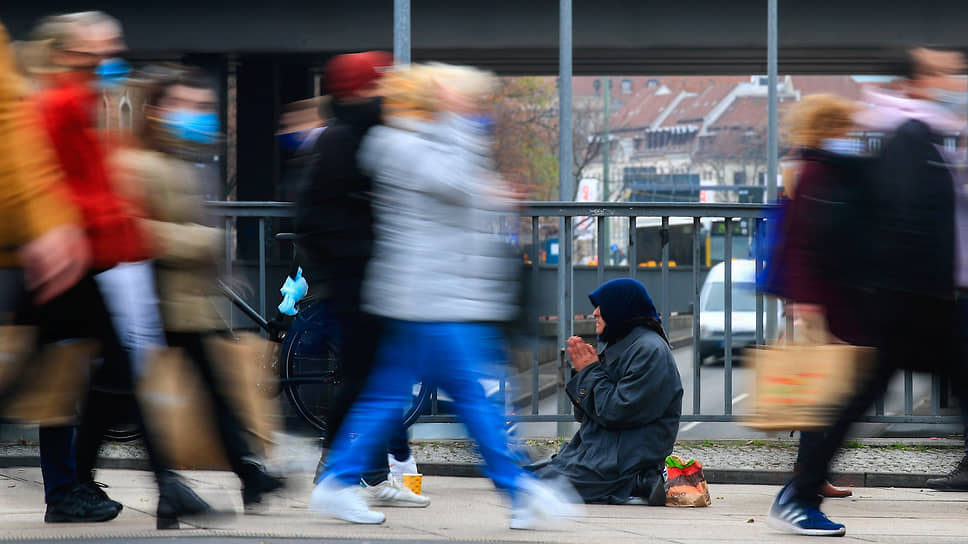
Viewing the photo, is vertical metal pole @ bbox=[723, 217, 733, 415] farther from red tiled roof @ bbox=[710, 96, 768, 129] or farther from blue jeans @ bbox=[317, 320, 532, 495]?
red tiled roof @ bbox=[710, 96, 768, 129]

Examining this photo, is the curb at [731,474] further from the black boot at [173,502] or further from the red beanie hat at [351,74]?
the red beanie hat at [351,74]

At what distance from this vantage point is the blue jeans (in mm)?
4617

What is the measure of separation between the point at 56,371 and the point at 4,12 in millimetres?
14575

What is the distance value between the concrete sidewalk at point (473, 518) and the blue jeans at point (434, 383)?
243 mm


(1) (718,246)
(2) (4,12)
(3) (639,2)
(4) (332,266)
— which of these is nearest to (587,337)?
(1) (718,246)

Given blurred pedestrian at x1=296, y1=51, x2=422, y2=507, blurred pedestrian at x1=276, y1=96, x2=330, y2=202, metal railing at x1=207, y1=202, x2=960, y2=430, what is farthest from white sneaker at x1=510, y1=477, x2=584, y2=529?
metal railing at x1=207, y1=202, x2=960, y2=430

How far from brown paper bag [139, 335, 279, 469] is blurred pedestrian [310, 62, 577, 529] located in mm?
509

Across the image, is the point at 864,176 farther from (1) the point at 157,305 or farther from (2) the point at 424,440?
(2) the point at 424,440

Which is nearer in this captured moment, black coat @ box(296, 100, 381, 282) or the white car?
black coat @ box(296, 100, 381, 282)

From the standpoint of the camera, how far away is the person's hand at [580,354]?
21.6 feet

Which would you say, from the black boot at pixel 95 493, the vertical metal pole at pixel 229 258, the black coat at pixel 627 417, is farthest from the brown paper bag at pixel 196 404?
the vertical metal pole at pixel 229 258

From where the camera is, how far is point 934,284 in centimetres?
455

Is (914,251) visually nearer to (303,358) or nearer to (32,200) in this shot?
(32,200)

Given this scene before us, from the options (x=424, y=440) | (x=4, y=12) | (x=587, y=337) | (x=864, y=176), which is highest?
(x=4, y=12)
